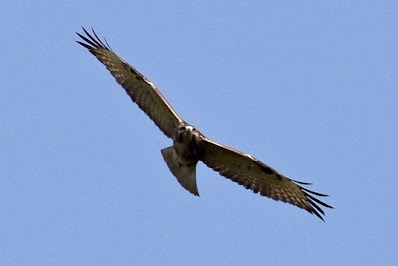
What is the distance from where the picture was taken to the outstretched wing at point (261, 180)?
10203mm

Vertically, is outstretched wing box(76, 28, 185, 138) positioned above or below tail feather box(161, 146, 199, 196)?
above

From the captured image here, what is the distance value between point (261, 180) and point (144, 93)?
1.97 metres

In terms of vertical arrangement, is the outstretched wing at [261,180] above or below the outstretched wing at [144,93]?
below

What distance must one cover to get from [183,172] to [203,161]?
307mm

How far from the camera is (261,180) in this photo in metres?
10.3

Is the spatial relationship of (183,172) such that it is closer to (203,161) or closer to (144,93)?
(203,161)

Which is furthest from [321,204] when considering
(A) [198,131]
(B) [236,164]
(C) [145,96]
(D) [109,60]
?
(D) [109,60]

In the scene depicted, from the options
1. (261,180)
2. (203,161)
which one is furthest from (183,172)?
(261,180)

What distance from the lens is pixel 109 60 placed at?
10859 millimetres

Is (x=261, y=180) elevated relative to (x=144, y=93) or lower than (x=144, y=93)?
lower

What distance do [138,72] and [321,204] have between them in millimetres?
3012

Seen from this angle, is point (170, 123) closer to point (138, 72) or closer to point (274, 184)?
point (138, 72)

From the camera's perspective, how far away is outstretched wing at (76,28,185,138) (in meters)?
10.2

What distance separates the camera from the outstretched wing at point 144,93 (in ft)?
33.6
